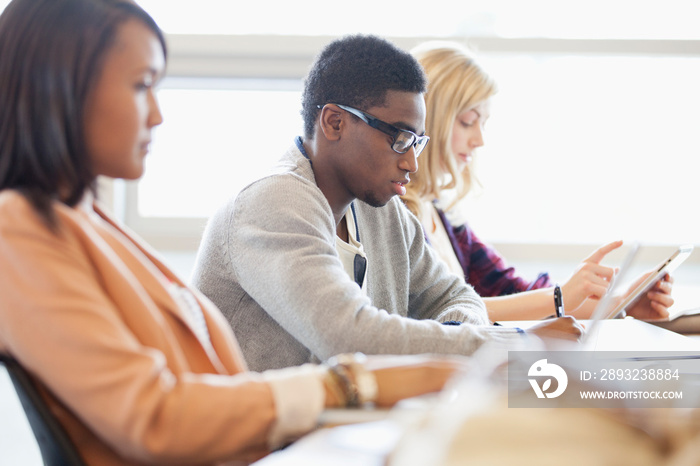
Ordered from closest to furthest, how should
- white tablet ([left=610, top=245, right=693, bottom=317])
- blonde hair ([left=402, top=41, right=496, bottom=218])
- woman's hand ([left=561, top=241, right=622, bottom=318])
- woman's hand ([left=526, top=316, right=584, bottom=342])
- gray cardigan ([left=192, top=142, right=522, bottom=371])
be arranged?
gray cardigan ([left=192, top=142, right=522, bottom=371]) < woman's hand ([left=526, top=316, right=584, bottom=342]) < white tablet ([left=610, top=245, right=693, bottom=317]) < woman's hand ([left=561, top=241, right=622, bottom=318]) < blonde hair ([left=402, top=41, right=496, bottom=218])

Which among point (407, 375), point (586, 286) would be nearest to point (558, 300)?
point (586, 286)

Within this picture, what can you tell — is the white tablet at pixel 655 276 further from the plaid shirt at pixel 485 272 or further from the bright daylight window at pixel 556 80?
the bright daylight window at pixel 556 80

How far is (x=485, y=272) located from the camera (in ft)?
7.43

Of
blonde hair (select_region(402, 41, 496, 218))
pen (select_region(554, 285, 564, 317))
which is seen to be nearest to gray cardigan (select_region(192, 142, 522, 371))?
pen (select_region(554, 285, 564, 317))

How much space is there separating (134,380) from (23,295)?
14 centimetres

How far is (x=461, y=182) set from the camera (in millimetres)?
2271

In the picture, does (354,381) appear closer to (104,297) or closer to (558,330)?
(104,297)

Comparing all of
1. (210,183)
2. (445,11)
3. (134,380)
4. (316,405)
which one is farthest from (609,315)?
(210,183)

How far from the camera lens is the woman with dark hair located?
716mm

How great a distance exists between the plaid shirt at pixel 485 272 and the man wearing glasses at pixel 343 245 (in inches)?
20.2

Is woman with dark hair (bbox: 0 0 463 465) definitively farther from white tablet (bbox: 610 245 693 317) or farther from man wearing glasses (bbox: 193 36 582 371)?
white tablet (bbox: 610 245 693 317)

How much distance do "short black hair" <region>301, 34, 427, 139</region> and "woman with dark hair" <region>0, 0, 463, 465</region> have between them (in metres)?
0.53

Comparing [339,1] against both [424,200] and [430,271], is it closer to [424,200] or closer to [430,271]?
[424,200]

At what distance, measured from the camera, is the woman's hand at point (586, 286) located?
181cm
